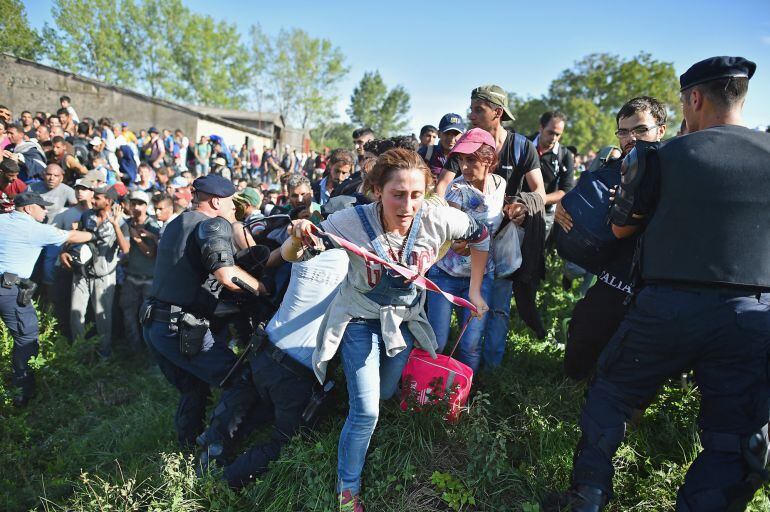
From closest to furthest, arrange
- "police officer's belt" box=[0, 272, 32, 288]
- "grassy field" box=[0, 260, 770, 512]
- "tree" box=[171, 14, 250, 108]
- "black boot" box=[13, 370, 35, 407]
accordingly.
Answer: "grassy field" box=[0, 260, 770, 512], "police officer's belt" box=[0, 272, 32, 288], "black boot" box=[13, 370, 35, 407], "tree" box=[171, 14, 250, 108]

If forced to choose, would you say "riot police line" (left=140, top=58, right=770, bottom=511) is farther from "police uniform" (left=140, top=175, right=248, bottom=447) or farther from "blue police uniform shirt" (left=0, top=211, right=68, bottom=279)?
"blue police uniform shirt" (left=0, top=211, right=68, bottom=279)

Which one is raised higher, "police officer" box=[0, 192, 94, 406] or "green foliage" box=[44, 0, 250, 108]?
"green foliage" box=[44, 0, 250, 108]

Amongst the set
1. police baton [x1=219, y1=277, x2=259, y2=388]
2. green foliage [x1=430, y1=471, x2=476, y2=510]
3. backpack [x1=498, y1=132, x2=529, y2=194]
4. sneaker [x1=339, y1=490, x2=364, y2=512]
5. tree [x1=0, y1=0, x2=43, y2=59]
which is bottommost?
sneaker [x1=339, y1=490, x2=364, y2=512]

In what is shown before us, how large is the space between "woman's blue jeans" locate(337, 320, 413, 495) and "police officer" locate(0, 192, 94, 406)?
14.3 feet

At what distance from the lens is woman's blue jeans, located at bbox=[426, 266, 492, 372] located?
11.3ft

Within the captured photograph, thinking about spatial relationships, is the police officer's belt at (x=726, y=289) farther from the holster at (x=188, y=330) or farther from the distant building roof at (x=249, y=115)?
the distant building roof at (x=249, y=115)

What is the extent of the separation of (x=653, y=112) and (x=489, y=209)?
125 centimetres

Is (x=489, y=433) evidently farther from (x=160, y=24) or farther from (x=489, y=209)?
(x=160, y=24)

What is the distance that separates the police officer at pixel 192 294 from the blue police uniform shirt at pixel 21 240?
8.07 feet

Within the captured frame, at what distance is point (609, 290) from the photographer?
295 centimetres

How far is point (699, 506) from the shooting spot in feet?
6.51

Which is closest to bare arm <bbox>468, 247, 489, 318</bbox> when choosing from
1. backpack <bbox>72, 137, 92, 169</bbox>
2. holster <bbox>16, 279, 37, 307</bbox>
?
holster <bbox>16, 279, 37, 307</bbox>

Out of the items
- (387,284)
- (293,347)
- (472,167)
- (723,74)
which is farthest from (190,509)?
(723,74)

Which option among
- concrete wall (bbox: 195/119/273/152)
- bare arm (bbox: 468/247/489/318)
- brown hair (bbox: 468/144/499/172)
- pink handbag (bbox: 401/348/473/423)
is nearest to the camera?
bare arm (bbox: 468/247/489/318)
